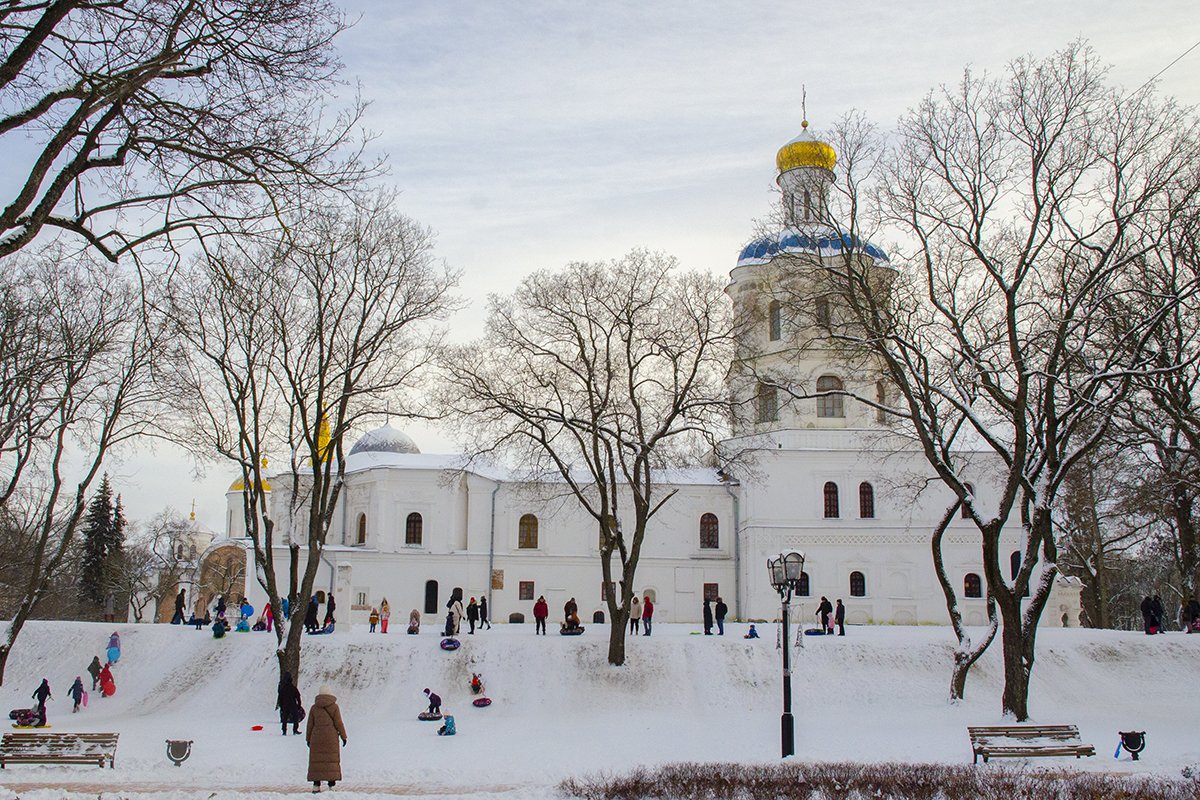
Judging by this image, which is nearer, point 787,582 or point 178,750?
point 178,750

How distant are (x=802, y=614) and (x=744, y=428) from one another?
14414 mm

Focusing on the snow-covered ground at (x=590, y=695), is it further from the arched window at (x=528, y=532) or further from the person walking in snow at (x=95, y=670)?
the arched window at (x=528, y=532)

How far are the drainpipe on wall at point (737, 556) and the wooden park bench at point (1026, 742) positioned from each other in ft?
90.6

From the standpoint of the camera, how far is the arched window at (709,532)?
4788 centimetres

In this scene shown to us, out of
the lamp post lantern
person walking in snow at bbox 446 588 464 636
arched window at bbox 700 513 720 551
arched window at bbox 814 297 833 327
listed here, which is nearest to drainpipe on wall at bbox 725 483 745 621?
arched window at bbox 700 513 720 551

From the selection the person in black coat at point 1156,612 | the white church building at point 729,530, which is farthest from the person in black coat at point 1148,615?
the white church building at point 729,530

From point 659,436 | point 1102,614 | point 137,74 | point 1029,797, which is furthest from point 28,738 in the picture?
point 1102,614

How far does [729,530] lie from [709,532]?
897mm

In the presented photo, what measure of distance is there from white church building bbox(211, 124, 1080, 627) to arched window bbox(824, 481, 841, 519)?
0.15ft

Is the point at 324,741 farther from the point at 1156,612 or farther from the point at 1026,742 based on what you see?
the point at 1156,612

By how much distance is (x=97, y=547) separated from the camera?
188 ft

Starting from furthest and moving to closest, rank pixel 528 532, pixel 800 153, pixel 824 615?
pixel 528 532
pixel 800 153
pixel 824 615

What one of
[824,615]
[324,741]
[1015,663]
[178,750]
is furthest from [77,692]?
[1015,663]

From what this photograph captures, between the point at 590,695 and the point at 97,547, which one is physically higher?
the point at 97,547
